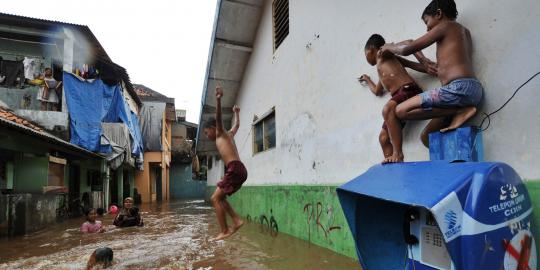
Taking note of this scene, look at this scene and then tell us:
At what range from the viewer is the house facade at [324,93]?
2.79 metres

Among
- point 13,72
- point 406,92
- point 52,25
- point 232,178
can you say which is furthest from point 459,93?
point 13,72

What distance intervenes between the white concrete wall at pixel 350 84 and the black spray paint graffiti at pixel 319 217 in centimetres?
46

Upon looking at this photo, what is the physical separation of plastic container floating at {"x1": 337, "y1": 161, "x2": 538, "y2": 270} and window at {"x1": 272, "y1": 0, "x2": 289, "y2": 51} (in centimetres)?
615

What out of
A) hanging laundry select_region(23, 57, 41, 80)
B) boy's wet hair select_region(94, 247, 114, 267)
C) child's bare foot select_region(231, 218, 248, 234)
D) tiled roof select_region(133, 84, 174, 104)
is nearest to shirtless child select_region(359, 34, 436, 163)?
child's bare foot select_region(231, 218, 248, 234)

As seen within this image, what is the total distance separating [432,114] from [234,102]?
1042 centimetres

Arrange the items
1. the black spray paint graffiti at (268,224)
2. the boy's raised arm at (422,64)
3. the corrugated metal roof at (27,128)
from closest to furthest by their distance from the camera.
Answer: the boy's raised arm at (422,64) < the corrugated metal roof at (27,128) < the black spray paint graffiti at (268,224)

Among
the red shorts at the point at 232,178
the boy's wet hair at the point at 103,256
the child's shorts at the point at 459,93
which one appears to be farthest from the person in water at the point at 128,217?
the child's shorts at the point at 459,93

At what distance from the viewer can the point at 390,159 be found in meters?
3.33

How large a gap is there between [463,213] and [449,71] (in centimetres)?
133

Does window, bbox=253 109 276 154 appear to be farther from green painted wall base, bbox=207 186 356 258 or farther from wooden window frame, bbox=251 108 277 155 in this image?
green painted wall base, bbox=207 186 356 258

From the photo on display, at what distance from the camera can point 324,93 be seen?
6.14m

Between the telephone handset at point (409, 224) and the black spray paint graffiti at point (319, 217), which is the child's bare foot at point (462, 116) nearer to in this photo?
the telephone handset at point (409, 224)

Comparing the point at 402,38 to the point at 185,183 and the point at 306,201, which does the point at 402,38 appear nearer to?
the point at 306,201

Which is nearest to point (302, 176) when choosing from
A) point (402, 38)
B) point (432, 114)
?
point (402, 38)
